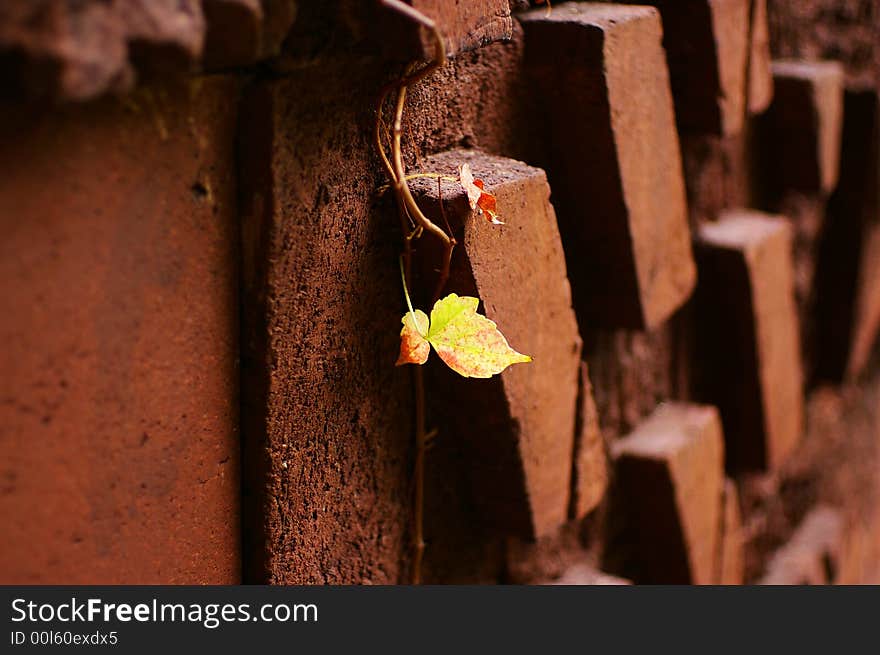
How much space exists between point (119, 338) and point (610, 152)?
482mm

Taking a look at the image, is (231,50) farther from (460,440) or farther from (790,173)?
(790,173)

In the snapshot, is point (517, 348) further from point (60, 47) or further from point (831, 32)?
point (831, 32)

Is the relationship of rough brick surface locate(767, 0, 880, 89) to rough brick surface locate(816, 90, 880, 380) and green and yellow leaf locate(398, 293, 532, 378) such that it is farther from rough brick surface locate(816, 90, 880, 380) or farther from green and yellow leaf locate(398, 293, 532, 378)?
green and yellow leaf locate(398, 293, 532, 378)

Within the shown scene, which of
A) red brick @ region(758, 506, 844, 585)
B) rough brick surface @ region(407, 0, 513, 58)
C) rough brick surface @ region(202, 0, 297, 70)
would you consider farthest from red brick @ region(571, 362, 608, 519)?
red brick @ region(758, 506, 844, 585)

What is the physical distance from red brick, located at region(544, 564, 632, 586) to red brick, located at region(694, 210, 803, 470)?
331 millimetres

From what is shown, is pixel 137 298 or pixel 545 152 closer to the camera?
pixel 137 298

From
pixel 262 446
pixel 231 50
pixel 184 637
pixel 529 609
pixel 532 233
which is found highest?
pixel 231 50

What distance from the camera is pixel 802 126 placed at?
1409 mm

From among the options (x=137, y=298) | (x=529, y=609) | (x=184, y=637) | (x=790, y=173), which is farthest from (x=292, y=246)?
(x=790, y=173)

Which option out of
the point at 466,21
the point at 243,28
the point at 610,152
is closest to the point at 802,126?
the point at 610,152

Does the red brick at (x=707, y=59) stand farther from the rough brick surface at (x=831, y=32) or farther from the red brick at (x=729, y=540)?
the red brick at (x=729, y=540)

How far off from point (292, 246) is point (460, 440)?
0.90 ft

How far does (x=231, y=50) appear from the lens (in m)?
0.58

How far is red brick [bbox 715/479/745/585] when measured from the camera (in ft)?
4.54
